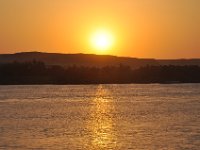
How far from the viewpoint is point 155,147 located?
1292 inches

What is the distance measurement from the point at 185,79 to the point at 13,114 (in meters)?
112

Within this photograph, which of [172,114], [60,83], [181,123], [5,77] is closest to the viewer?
[181,123]

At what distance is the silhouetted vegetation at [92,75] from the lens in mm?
159125

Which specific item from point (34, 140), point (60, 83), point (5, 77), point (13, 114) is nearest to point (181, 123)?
point (34, 140)

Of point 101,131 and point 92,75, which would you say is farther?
point 92,75

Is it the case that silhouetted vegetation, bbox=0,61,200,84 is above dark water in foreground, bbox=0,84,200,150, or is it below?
above

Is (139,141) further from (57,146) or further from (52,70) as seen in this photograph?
(52,70)

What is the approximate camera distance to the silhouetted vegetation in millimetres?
159125

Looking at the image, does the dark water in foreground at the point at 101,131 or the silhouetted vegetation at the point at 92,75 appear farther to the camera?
the silhouetted vegetation at the point at 92,75

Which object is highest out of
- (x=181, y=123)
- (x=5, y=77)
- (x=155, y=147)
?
(x=5, y=77)

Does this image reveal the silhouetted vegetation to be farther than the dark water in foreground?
Yes

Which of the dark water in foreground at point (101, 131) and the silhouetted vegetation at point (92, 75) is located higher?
the silhouetted vegetation at point (92, 75)

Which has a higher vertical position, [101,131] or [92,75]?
[92,75]

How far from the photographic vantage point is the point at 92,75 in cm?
16012
